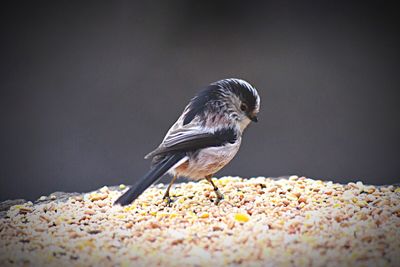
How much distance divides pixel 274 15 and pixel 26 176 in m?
1.99

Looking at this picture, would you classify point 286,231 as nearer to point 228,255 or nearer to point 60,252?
point 228,255

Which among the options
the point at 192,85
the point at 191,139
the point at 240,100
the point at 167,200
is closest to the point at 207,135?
the point at 191,139

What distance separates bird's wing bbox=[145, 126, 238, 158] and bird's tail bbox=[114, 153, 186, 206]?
1.7 inches

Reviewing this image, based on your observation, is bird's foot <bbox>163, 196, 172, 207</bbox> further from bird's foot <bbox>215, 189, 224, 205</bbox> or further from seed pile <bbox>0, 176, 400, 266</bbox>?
bird's foot <bbox>215, 189, 224, 205</bbox>

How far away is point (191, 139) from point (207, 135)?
0.10 m

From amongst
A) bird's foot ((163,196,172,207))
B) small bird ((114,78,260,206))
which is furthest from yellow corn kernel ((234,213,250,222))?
bird's foot ((163,196,172,207))

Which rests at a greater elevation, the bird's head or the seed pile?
the bird's head

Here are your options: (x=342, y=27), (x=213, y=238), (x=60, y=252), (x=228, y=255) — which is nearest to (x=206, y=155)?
(x=213, y=238)

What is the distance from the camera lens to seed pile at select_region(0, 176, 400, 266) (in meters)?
1.42

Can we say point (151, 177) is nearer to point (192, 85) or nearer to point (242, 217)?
point (242, 217)

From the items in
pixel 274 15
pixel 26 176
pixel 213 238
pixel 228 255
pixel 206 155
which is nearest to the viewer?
pixel 228 255

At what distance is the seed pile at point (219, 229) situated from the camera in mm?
1420

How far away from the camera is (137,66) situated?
115 inches

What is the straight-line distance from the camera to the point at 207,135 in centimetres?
207
